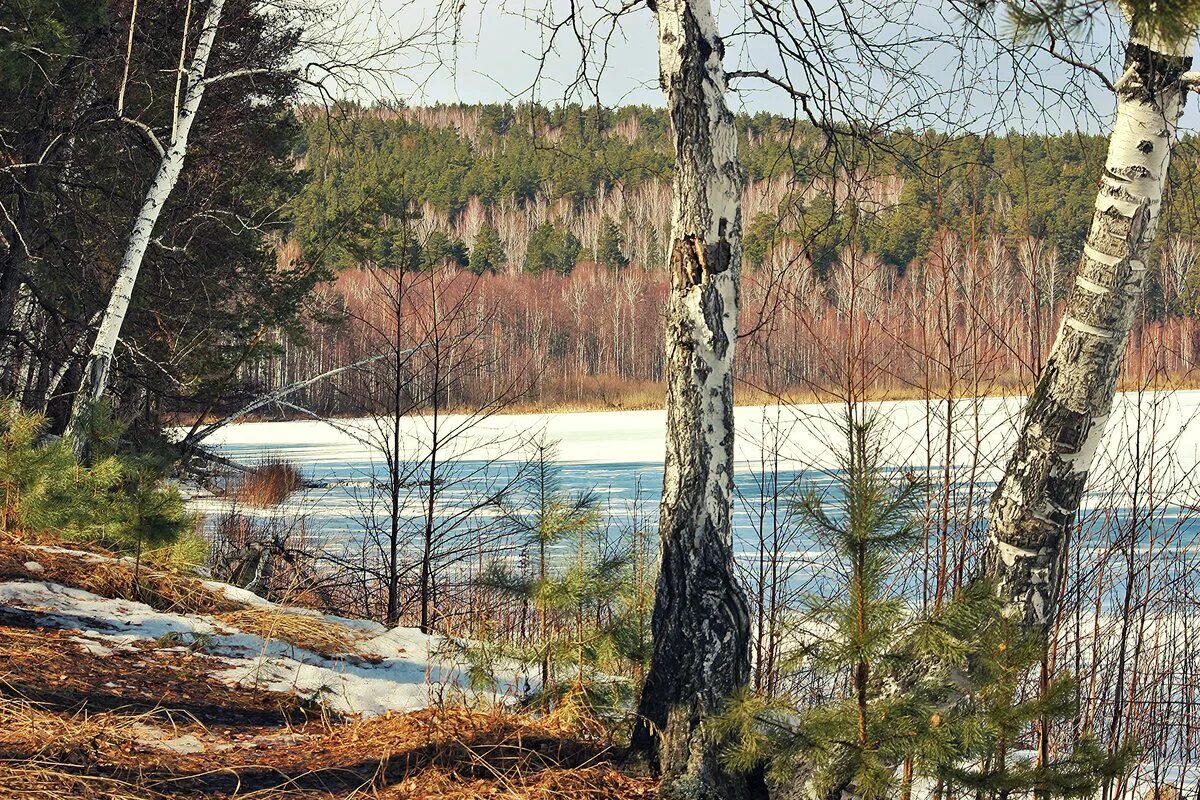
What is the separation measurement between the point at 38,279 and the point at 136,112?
5.36ft

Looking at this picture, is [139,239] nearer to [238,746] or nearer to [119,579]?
[119,579]

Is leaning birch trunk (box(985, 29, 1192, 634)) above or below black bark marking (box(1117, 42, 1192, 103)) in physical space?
below

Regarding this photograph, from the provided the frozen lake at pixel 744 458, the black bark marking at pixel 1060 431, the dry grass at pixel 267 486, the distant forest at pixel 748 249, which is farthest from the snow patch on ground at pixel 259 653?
the dry grass at pixel 267 486

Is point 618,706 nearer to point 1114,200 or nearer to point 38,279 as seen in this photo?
point 1114,200

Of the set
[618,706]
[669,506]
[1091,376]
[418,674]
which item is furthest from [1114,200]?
[418,674]

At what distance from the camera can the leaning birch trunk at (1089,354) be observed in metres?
2.27

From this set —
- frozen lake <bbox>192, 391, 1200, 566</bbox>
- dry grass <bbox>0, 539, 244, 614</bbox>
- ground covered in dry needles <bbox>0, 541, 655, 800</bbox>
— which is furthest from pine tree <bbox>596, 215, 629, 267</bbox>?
ground covered in dry needles <bbox>0, 541, 655, 800</bbox>

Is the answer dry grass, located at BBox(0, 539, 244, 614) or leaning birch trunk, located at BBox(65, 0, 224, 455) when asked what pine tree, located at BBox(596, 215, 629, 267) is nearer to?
leaning birch trunk, located at BBox(65, 0, 224, 455)

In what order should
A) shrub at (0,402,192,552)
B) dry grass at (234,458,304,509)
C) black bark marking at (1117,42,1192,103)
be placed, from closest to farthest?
black bark marking at (1117,42,1192,103) < shrub at (0,402,192,552) < dry grass at (234,458,304,509)

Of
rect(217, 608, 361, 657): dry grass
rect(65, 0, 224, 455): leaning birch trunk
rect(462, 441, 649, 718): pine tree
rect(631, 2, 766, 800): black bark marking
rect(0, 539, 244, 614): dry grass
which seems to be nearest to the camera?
rect(631, 2, 766, 800): black bark marking

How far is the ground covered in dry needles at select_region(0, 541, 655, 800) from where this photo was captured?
257 centimetres

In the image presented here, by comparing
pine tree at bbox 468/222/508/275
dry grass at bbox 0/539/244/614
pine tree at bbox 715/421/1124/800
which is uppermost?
pine tree at bbox 468/222/508/275

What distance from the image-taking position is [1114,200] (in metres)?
2.31

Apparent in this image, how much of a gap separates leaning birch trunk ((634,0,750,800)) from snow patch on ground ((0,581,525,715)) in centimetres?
91
